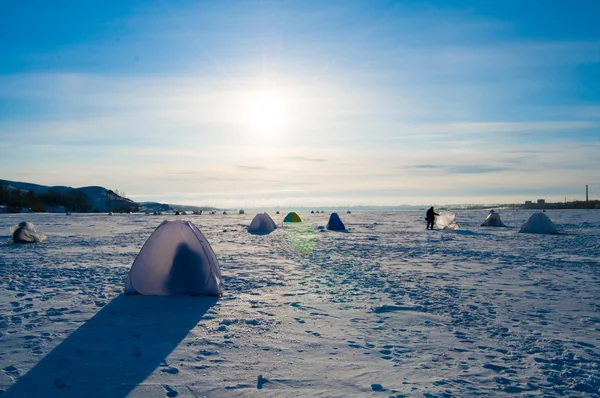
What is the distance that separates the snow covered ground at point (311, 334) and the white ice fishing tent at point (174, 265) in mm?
343

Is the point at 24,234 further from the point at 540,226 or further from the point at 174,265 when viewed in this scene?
the point at 540,226

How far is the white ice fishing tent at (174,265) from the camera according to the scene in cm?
933

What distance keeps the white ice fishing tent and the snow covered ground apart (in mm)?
343

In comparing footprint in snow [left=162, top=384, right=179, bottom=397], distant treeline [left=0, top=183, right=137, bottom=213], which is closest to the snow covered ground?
footprint in snow [left=162, top=384, right=179, bottom=397]

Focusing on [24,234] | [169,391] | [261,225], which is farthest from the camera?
[261,225]

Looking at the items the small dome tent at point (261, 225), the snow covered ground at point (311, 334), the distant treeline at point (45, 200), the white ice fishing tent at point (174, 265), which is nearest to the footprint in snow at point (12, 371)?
the snow covered ground at point (311, 334)

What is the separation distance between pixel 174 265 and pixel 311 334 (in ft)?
13.6

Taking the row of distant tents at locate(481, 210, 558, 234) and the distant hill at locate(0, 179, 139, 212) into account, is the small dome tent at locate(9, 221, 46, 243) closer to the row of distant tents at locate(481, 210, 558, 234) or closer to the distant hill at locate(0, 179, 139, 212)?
the row of distant tents at locate(481, 210, 558, 234)

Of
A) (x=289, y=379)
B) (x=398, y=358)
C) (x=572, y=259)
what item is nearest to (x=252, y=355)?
(x=289, y=379)

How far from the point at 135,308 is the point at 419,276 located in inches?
295

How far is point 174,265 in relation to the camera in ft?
31.0

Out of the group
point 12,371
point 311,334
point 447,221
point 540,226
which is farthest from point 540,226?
point 12,371

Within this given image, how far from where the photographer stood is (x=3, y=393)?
4457 mm

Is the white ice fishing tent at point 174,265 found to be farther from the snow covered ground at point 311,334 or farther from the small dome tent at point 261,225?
the small dome tent at point 261,225
